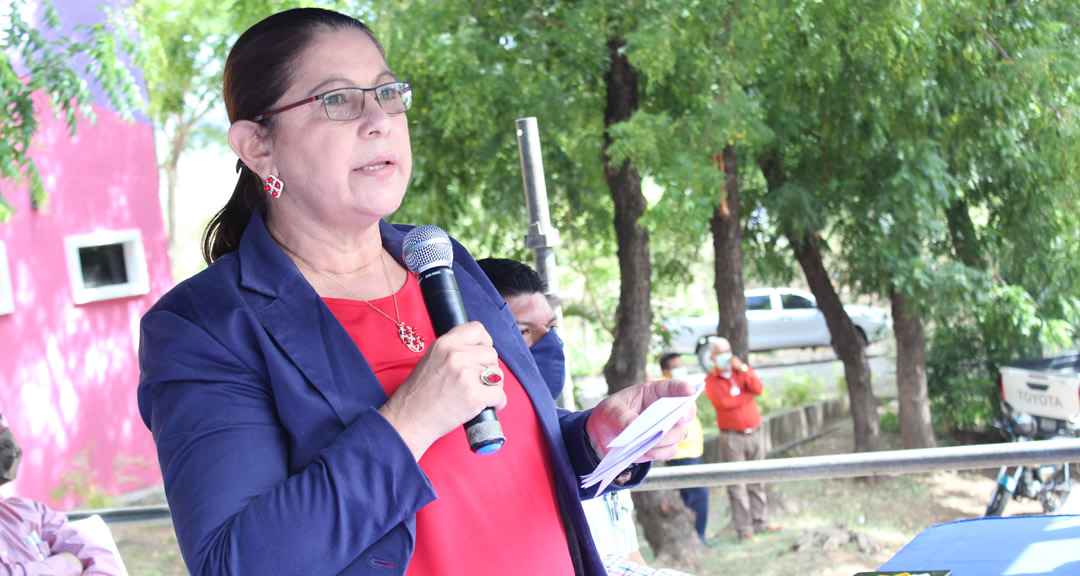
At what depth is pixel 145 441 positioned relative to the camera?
945cm

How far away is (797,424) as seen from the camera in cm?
1271

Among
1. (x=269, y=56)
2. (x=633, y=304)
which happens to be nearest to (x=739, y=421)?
(x=633, y=304)

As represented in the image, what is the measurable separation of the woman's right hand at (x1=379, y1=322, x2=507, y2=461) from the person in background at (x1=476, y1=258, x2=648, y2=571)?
1968mm

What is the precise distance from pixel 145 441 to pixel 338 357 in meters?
9.13

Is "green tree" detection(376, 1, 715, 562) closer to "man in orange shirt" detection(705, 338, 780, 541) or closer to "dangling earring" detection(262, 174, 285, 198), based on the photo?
"man in orange shirt" detection(705, 338, 780, 541)

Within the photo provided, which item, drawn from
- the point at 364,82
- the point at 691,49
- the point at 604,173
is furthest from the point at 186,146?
the point at 364,82

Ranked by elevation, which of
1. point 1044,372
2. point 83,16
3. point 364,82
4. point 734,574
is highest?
point 83,16

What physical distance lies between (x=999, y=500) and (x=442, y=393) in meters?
7.64

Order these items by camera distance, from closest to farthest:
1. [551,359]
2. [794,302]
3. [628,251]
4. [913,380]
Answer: [551,359] < [628,251] < [913,380] < [794,302]

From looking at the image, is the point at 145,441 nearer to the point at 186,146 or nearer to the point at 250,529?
the point at 250,529

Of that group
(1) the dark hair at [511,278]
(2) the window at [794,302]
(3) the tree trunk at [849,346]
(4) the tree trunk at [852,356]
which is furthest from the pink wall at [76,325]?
(2) the window at [794,302]

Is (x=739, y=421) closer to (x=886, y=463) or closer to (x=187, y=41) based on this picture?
(x=886, y=463)

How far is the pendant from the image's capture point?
53.7 inches

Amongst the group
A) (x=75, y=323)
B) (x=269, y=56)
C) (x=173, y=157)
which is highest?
(x=173, y=157)
